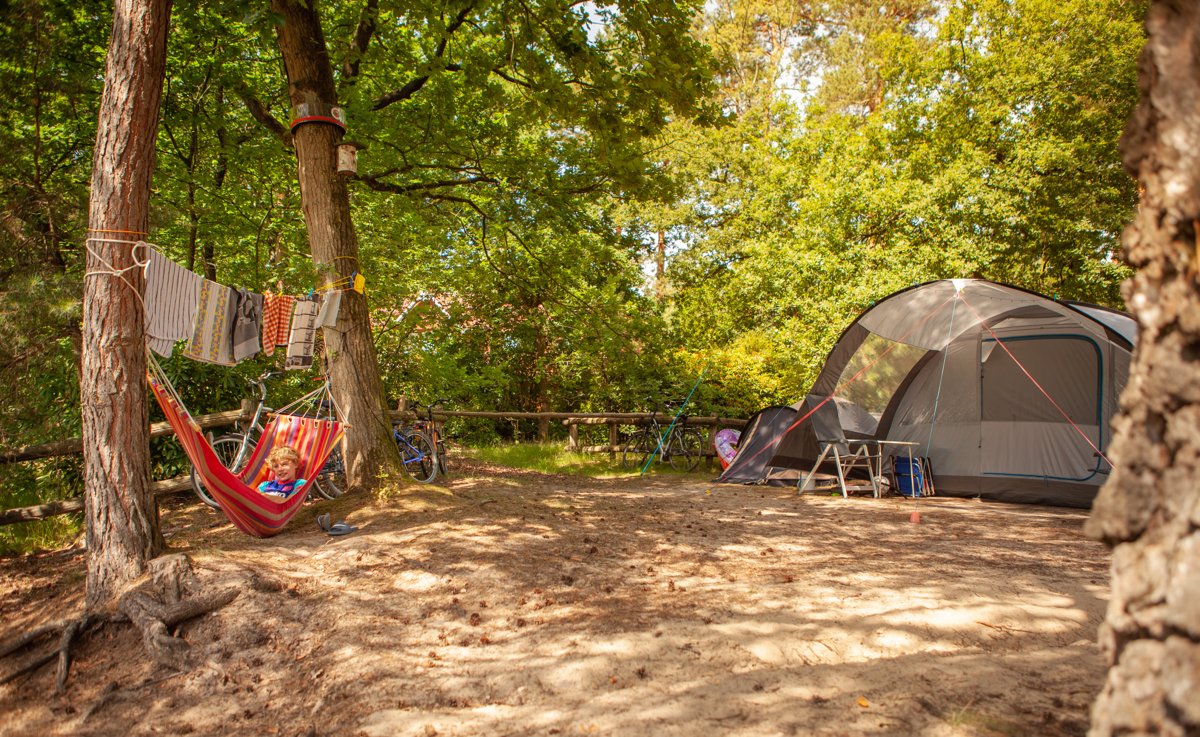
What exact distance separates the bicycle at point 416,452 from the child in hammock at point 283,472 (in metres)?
2.41

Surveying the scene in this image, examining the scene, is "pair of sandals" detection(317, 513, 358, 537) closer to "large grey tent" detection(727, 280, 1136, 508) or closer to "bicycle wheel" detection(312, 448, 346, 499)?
"bicycle wheel" detection(312, 448, 346, 499)

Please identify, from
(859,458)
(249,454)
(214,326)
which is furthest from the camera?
(859,458)

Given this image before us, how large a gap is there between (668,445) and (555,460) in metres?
1.69

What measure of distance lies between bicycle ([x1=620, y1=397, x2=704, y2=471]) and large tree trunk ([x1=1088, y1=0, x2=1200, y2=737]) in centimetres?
879

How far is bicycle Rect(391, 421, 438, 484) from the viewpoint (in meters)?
7.50

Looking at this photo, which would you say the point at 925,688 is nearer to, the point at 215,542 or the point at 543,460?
the point at 215,542

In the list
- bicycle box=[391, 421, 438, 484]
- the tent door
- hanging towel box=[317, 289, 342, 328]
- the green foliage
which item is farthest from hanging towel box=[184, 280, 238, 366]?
the tent door

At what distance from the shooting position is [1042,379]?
727 centimetres

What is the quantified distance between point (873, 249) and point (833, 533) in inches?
327

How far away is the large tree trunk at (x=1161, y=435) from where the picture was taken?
48.9 inches

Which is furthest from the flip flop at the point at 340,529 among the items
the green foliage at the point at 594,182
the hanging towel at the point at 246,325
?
the green foliage at the point at 594,182

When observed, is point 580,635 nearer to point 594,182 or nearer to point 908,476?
point 594,182

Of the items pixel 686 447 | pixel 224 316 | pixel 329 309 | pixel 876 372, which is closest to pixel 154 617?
pixel 224 316

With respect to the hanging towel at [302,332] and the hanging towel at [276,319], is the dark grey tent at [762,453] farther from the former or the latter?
the hanging towel at [276,319]
